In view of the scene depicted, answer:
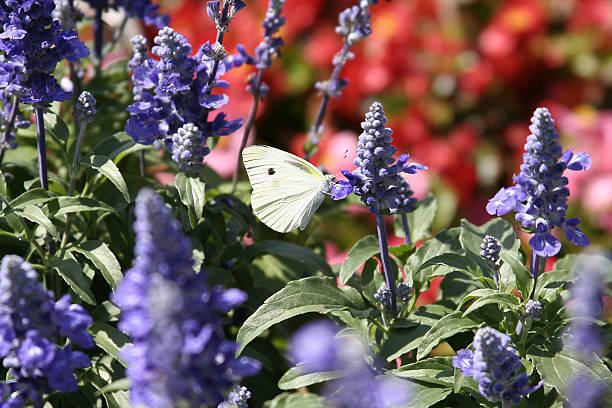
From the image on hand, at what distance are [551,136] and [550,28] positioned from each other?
4312mm

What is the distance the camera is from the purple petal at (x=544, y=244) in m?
1.53

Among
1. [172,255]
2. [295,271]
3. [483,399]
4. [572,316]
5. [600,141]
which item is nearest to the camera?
[172,255]

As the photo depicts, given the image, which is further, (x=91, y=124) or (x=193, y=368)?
(x=91, y=124)

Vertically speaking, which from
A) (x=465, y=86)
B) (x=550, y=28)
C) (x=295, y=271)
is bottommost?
(x=295, y=271)

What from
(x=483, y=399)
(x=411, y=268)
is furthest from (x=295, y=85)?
(x=483, y=399)

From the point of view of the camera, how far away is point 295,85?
5137 millimetres

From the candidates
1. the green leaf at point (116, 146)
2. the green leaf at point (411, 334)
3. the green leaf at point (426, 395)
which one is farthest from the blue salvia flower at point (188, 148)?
the green leaf at point (426, 395)

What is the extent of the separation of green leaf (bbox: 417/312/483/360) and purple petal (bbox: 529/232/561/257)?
0.24m

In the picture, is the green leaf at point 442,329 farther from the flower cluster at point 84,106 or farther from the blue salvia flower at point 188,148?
the flower cluster at point 84,106

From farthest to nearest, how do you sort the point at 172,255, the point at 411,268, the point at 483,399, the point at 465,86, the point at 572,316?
1. the point at 465,86
2. the point at 411,268
3. the point at 572,316
4. the point at 483,399
5. the point at 172,255

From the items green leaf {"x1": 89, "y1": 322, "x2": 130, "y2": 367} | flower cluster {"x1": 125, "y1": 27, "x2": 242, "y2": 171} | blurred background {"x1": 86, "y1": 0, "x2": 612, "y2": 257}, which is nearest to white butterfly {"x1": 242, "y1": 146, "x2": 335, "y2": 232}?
flower cluster {"x1": 125, "y1": 27, "x2": 242, "y2": 171}

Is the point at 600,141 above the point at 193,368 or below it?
above

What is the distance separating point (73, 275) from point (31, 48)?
56 cm

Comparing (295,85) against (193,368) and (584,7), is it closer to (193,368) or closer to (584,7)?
(584,7)
